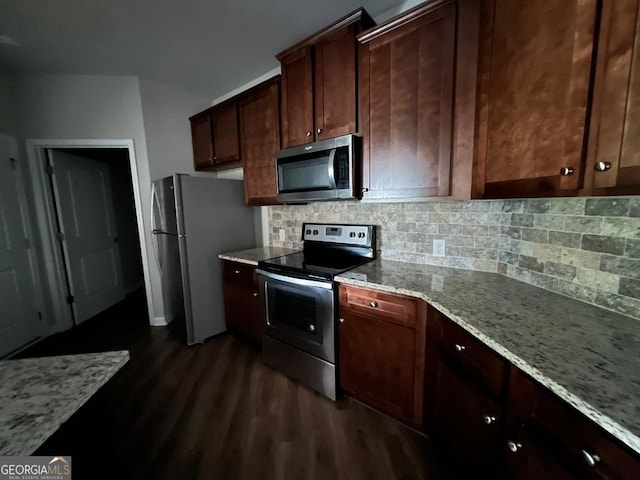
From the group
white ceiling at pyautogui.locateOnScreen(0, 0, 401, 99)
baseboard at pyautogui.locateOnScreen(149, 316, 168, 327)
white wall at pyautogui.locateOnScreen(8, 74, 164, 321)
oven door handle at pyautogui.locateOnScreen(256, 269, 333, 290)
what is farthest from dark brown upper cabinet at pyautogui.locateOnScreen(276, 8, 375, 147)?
baseboard at pyautogui.locateOnScreen(149, 316, 168, 327)

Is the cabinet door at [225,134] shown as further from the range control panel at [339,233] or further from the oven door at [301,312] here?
the oven door at [301,312]

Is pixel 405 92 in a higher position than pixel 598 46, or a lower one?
higher

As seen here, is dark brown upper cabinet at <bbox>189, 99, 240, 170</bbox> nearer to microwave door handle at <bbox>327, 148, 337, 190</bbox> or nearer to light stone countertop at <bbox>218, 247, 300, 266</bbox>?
light stone countertop at <bbox>218, 247, 300, 266</bbox>

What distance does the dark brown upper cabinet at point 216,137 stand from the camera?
2.51 metres

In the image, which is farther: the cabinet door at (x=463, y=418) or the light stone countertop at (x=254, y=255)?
the light stone countertop at (x=254, y=255)

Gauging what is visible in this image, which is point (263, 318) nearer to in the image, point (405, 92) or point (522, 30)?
point (405, 92)

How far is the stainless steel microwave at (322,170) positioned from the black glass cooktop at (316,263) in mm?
475

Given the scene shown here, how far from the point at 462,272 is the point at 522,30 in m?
1.20

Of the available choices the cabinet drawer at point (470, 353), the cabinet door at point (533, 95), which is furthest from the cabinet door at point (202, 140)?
the cabinet drawer at point (470, 353)

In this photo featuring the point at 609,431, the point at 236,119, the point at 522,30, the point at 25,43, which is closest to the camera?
the point at 609,431

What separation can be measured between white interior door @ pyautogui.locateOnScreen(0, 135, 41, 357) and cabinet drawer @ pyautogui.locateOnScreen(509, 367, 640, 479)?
387cm

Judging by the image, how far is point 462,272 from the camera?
161cm

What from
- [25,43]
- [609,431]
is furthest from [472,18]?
[25,43]

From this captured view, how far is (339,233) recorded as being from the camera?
2.19 metres
